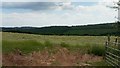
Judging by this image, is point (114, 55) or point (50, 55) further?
point (50, 55)

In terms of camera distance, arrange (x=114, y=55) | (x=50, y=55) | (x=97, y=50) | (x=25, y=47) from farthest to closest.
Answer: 1. (x=25, y=47)
2. (x=97, y=50)
3. (x=50, y=55)
4. (x=114, y=55)

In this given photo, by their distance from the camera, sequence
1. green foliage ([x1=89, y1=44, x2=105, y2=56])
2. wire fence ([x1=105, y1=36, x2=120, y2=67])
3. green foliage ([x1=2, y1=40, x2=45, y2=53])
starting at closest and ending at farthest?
wire fence ([x1=105, y1=36, x2=120, y2=67])
green foliage ([x1=2, y1=40, x2=45, y2=53])
green foliage ([x1=89, y1=44, x2=105, y2=56])

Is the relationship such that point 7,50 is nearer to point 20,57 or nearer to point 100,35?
point 20,57

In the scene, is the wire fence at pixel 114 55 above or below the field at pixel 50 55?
above

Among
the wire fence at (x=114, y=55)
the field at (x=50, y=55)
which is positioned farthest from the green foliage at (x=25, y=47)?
the wire fence at (x=114, y=55)

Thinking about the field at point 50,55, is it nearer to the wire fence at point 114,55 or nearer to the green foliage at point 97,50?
the green foliage at point 97,50

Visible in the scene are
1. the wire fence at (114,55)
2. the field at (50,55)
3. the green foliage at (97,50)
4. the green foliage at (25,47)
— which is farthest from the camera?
the green foliage at (97,50)

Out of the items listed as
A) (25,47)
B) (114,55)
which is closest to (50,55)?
(25,47)

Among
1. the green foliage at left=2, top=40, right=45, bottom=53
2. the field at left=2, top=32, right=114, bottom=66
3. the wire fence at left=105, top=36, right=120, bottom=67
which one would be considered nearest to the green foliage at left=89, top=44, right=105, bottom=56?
the field at left=2, top=32, right=114, bottom=66

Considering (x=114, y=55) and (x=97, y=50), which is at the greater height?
(x=114, y=55)

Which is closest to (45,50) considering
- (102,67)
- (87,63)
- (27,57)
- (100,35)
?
(27,57)

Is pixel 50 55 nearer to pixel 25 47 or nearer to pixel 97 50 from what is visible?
pixel 25 47

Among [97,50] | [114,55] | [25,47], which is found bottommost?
[97,50]

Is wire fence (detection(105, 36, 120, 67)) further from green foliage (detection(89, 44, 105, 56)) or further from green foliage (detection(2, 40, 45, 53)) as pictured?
green foliage (detection(2, 40, 45, 53))
